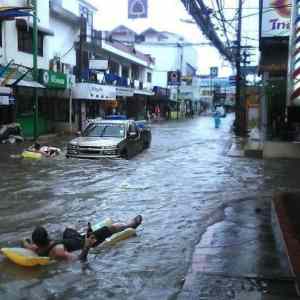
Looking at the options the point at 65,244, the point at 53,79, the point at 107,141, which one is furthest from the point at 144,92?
the point at 65,244

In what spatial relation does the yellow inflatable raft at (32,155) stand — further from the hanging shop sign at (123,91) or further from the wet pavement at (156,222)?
the hanging shop sign at (123,91)

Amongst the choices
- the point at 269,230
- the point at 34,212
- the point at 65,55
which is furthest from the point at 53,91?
the point at 269,230

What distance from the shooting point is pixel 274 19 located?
20.9 metres

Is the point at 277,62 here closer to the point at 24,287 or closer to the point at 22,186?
the point at 22,186

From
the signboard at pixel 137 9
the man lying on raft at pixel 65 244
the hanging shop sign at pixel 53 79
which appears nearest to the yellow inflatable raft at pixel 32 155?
the signboard at pixel 137 9

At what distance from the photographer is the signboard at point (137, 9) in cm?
2348

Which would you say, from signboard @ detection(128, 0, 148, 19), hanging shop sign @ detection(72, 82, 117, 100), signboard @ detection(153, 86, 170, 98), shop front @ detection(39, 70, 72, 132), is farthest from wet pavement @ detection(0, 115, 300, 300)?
signboard @ detection(153, 86, 170, 98)

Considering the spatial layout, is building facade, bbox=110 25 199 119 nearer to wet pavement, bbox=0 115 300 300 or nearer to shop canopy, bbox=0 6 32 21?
shop canopy, bbox=0 6 32 21

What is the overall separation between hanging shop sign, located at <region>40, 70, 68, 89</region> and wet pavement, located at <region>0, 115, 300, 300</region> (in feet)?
35.9

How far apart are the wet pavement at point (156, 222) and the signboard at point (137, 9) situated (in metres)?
7.09

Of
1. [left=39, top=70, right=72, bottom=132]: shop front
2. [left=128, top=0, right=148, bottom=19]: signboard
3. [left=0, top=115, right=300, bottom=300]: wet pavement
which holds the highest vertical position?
[left=128, top=0, right=148, bottom=19]: signboard

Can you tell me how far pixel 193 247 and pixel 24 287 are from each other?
2735 millimetres

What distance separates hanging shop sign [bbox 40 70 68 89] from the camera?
2996cm

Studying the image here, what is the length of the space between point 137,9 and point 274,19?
19.1ft
